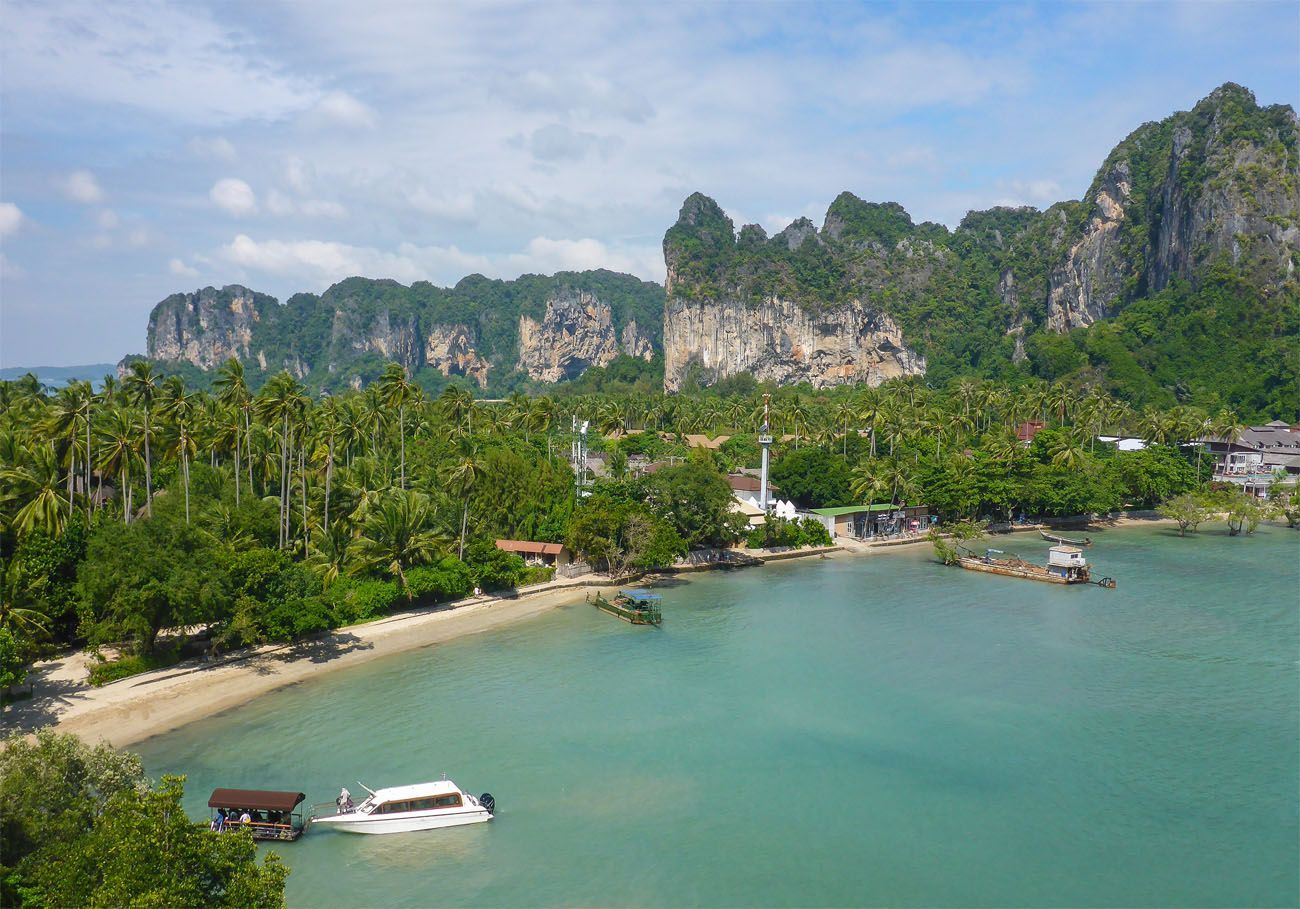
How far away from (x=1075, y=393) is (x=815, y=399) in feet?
108

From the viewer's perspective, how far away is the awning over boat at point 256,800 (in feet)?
69.8

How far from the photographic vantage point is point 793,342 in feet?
516

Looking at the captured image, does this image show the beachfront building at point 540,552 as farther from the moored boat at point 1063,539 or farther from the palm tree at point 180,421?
the moored boat at point 1063,539

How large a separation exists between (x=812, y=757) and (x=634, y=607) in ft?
52.3

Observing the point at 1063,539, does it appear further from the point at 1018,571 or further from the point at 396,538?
the point at 396,538

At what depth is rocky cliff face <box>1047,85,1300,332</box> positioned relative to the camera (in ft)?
367

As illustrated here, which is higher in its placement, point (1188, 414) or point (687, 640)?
point (1188, 414)

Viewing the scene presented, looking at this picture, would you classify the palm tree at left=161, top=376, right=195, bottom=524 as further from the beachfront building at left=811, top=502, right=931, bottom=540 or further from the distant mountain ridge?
the distant mountain ridge

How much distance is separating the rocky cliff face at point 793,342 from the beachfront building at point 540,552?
4480 inches

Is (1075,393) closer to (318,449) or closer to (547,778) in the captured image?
(318,449)

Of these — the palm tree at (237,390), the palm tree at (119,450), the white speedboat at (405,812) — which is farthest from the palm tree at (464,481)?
the white speedboat at (405,812)

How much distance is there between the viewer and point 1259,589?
150ft

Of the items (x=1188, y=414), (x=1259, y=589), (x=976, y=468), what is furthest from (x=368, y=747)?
(x=1188, y=414)

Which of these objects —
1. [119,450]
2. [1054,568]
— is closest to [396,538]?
[119,450]
